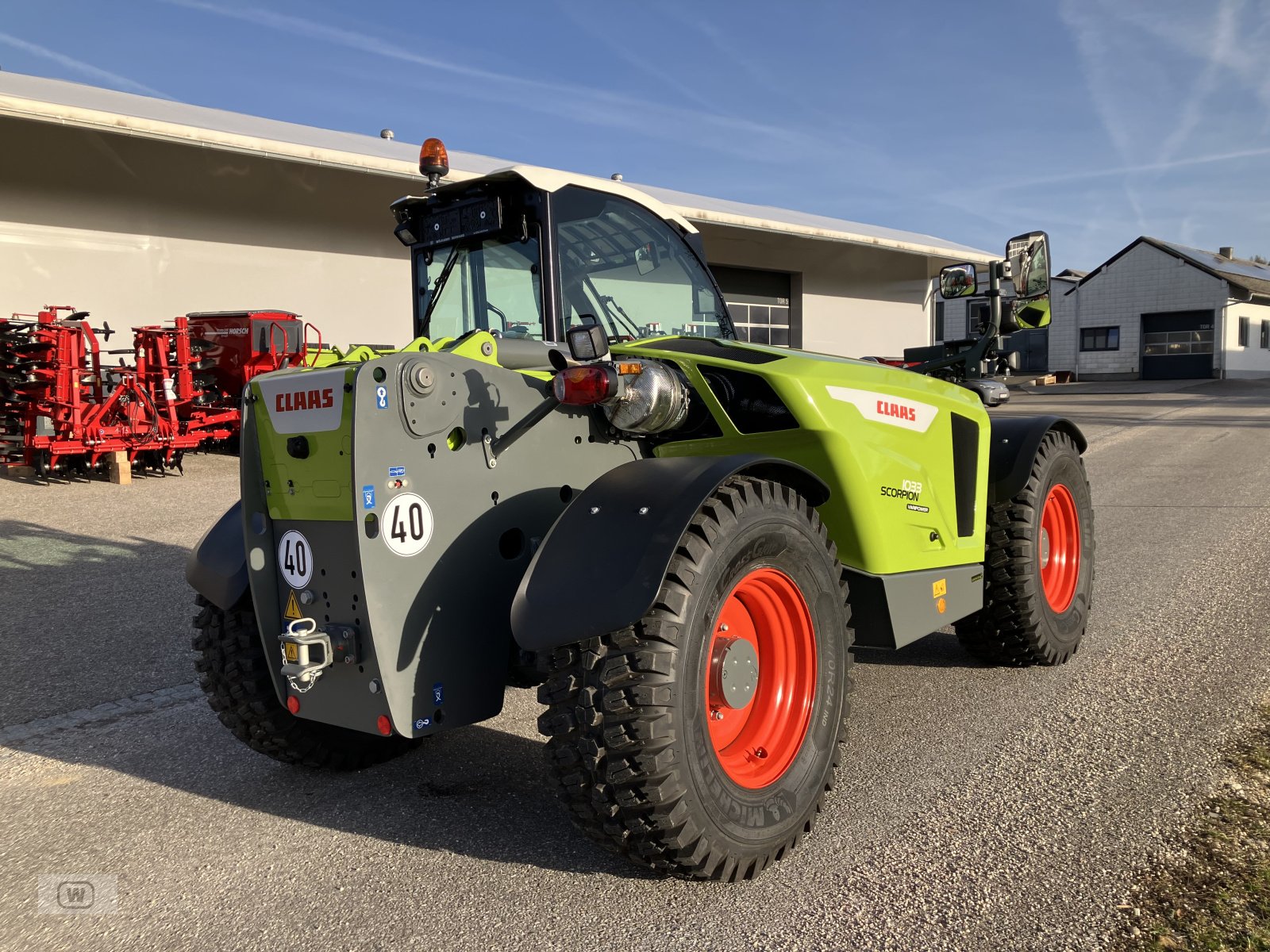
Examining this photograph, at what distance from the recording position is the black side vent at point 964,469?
3992 millimetres

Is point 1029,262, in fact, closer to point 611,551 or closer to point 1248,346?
point 611,551

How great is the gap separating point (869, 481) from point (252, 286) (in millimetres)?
14471

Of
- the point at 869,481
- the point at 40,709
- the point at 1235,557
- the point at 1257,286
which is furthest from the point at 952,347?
the point at 1257,286

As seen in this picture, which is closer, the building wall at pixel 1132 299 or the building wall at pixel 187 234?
the building wall at pixel 187 234

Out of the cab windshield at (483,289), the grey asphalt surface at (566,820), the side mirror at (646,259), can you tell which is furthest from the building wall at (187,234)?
the side mirror at (646,259)

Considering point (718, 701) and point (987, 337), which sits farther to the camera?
point (987, 337)

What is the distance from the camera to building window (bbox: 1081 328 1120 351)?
41688mm

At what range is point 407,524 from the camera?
2.64 meters

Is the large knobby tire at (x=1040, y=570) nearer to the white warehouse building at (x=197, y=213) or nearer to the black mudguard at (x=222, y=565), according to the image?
the black mudguard at (x=222, y=565)

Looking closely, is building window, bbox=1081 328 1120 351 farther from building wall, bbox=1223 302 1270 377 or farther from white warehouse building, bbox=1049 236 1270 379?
building wall, bbox=1223 302 1270 377

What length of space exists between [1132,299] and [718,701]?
145 ft

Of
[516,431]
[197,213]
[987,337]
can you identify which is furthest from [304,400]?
[197,213]

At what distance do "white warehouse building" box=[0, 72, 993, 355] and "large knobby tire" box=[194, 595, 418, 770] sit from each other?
28.3ft

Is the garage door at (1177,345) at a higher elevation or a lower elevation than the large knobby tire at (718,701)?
higher
